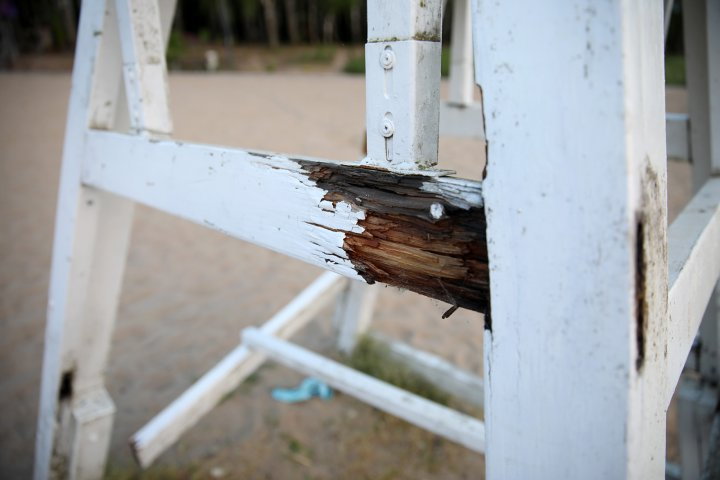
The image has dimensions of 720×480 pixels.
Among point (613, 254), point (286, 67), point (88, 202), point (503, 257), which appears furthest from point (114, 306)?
point (286, 67)

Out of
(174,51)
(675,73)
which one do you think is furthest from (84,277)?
(174,51)

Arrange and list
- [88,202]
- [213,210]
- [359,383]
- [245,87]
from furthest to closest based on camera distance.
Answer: [245,87] → [359,383] → [88,202] → [213,210]

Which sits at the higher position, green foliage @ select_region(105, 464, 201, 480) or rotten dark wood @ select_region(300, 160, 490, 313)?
rotten dark wood @ select_region(300, 160, 490, 313)

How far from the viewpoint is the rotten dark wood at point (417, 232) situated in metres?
0.63

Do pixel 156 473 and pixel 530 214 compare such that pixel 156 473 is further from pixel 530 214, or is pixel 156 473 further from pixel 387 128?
pixel 530 214

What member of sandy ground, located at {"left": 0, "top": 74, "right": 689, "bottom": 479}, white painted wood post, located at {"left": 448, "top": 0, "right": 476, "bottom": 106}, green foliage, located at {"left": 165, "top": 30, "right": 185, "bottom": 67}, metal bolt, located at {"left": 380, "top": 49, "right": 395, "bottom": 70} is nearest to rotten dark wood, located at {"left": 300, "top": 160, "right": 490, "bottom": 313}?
metal bolt, located at {"left": 380, "top": 49, "right": 395, "bottom": 70}

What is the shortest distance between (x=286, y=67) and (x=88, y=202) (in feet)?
73.4

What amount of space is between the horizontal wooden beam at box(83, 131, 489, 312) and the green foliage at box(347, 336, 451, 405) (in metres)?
2.13

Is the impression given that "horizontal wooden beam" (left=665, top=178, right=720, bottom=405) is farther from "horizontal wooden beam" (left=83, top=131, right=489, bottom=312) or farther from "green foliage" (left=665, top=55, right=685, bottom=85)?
"green foliage" (left=665, top=55, right=685, bottom=85)

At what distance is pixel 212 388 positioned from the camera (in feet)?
7.83

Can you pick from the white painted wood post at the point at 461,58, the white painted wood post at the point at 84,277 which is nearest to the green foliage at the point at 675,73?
the white painted wood post at the point at 461,58

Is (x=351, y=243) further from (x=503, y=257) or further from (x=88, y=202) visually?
(x=88, y=202)

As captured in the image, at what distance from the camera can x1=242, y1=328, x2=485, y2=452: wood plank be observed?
2057 mm

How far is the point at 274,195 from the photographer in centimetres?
83
